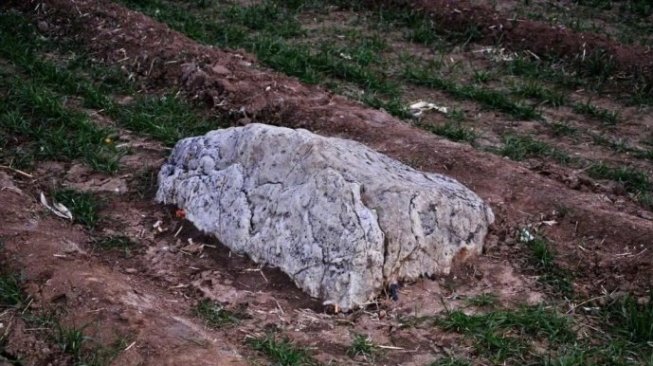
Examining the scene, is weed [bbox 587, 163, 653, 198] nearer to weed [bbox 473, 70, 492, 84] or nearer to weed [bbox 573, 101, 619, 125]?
weed [bbox 573, 101, 619, 125]

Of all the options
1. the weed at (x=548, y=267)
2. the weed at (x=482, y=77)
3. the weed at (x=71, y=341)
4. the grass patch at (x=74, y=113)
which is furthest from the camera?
the weed at (x=482, y=77)

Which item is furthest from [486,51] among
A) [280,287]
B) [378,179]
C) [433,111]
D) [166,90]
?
[280,287]

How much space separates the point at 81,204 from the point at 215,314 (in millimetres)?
1223

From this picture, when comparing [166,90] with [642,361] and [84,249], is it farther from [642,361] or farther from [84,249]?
[642,361]

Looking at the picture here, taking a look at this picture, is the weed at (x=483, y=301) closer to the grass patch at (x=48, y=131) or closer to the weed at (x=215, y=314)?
the weed at (x=215, y=314)

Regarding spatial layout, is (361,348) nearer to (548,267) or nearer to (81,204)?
(548,267)

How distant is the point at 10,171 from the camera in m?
4.91

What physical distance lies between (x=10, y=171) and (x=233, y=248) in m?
1.53

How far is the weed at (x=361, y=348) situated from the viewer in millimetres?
3586

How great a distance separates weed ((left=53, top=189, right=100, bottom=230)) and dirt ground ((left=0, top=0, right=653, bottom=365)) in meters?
0.06

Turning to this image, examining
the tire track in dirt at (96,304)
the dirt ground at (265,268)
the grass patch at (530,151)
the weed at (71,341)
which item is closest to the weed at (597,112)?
the dirt ground at (265,268)

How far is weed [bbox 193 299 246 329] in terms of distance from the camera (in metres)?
3.75

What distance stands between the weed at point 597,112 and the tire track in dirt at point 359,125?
1.38m

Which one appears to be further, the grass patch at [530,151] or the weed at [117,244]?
the grass patch at [530,151]
